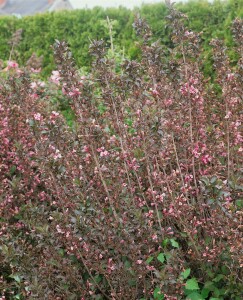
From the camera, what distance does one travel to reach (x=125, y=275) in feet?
9.85

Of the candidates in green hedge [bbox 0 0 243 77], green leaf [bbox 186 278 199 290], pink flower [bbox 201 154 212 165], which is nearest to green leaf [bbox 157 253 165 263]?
green leaf [bbox 186 278 199 290]

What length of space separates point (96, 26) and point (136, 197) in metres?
8.55

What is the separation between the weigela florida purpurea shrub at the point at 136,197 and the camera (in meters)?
2.87

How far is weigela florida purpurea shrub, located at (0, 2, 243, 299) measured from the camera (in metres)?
2.87

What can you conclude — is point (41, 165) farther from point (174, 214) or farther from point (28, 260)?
point (174, 214)

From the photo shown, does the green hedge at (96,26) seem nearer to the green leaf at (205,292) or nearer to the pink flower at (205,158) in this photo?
the pink flower at (205,158)

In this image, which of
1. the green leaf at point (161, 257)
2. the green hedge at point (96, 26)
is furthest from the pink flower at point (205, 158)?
the green hedge at point (96, 26)

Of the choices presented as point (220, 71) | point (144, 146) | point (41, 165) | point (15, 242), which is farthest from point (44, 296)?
point (220, 71)

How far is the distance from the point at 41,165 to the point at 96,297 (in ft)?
2.55

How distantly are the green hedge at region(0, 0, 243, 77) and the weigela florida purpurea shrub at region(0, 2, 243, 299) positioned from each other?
440cm

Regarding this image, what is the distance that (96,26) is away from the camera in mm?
11430

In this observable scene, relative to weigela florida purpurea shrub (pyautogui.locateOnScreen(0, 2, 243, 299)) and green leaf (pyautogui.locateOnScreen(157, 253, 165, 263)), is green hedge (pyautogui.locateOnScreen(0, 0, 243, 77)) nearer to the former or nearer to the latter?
weigela florida purpurea shrub (pyautogui.locateOnScreen(0, 2, 243, 299))

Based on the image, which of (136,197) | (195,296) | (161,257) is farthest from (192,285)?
(136,197)

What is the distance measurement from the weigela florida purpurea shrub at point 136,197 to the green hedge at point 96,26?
14.4 feet
